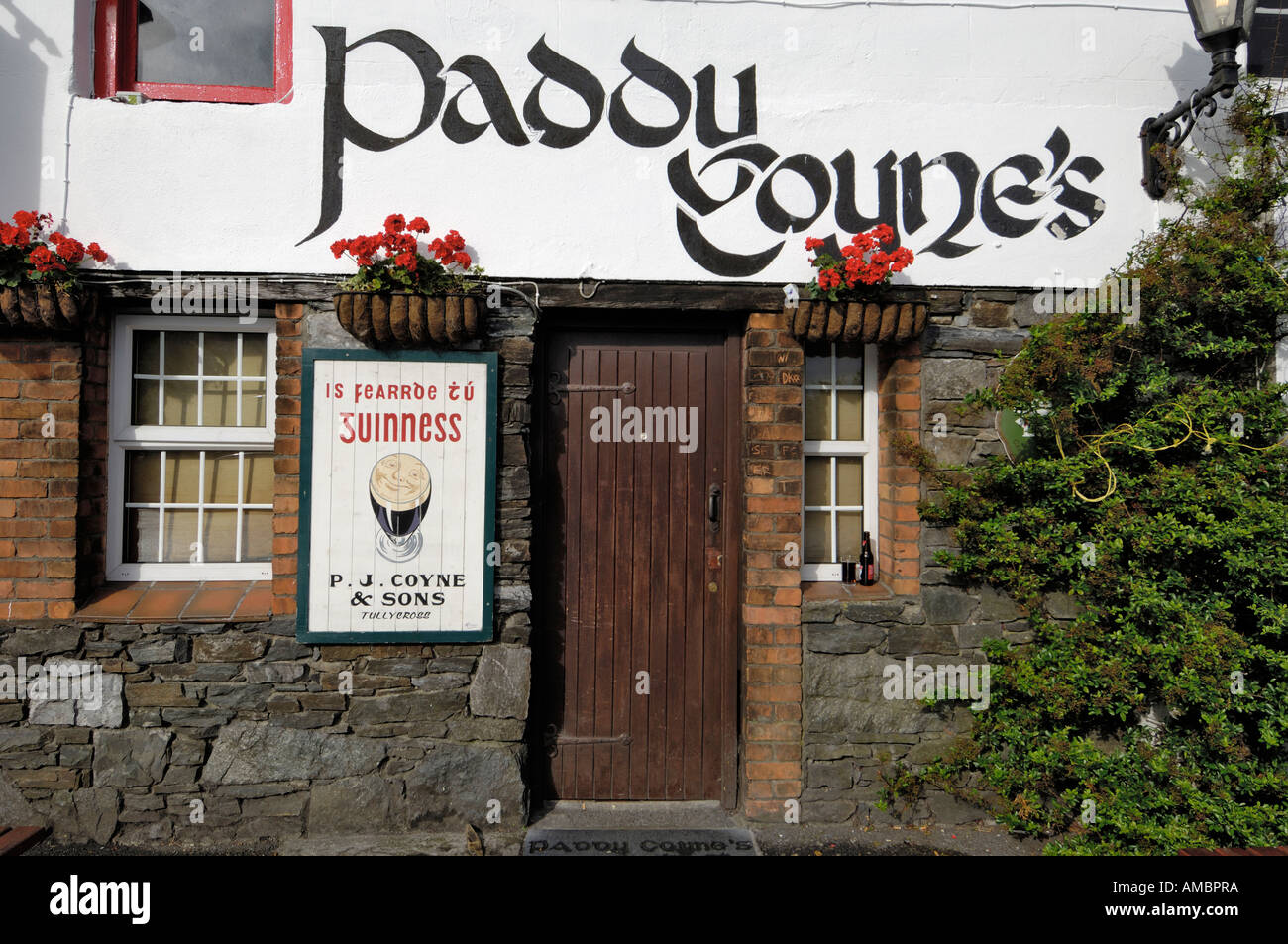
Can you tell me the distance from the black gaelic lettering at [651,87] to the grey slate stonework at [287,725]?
1.00 metres

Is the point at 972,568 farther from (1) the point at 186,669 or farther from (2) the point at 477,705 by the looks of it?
(1) the point at 186,669

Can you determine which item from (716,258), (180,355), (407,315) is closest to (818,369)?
(716,258)

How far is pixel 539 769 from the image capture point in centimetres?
381

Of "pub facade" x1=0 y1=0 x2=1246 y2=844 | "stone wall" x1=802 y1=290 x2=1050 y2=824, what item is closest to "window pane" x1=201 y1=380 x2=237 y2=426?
"pub facade" x1=0 y1=0 x2=1246 y2=844

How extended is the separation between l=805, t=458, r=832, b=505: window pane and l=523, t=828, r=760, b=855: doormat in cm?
167

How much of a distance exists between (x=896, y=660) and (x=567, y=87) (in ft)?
10.5

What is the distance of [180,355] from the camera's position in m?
3.75

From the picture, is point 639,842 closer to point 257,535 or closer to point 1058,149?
point 257,535

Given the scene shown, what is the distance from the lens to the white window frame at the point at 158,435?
145 inches

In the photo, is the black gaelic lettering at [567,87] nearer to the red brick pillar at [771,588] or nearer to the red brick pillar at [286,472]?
the red brick pillar at [771,588]

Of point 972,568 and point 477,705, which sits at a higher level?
point 972,568
